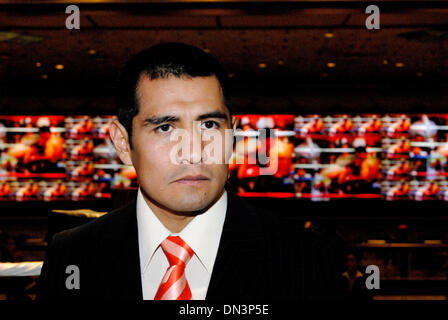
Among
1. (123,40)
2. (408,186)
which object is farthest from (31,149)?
(408,186)

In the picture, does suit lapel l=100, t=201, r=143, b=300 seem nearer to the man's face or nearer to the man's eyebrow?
the man's face

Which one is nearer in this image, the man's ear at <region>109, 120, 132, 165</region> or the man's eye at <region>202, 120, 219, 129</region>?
the man's eye at <region>202, 120, 219, 129</region>

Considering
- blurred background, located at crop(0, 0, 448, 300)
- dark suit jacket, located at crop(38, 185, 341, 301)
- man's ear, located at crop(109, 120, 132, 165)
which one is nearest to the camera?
dark suit jacket, located at crop(38, 185, 341, 301)

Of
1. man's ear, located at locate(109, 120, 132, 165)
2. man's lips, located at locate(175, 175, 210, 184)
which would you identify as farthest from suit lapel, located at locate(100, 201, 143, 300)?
man's lips, located at locate(175, 175, 210, 184)

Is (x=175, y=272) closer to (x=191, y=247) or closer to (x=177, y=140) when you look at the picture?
(x=191, y=247)

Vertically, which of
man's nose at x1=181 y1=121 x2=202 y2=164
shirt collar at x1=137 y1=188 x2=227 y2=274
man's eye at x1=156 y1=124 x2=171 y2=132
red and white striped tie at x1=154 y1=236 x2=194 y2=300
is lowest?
red and white striped tie at x1=154 y1=236 x2=194 y2=300

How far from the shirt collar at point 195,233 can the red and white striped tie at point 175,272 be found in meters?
0.02

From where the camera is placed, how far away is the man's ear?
1.11m

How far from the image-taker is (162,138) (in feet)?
3.20

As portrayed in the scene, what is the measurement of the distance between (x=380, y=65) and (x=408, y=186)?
7.97 ft

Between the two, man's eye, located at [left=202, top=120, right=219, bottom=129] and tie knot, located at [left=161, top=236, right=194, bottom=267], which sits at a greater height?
man's eye, located at [left=202, top=120, right=219, bottom=129]

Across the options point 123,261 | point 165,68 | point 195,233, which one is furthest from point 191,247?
point 165,68

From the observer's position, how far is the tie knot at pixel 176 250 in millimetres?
1018
